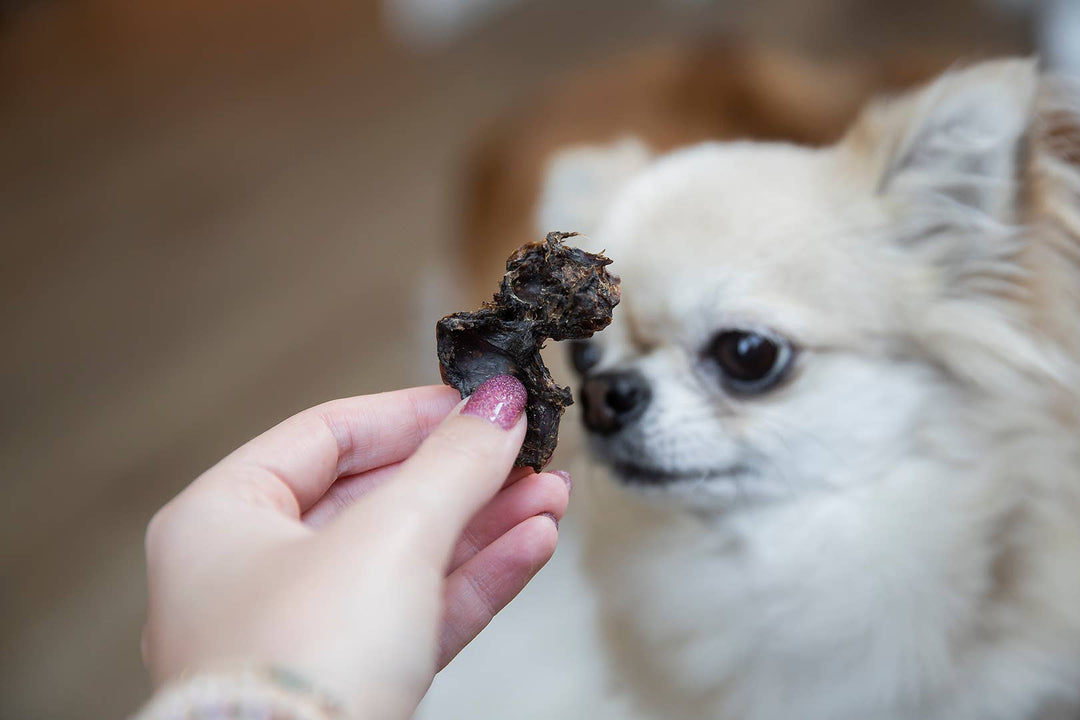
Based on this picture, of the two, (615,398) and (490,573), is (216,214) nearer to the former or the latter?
(615,398)

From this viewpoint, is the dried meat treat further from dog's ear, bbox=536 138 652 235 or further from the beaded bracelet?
dog's ear, bbox=536 138 652 235

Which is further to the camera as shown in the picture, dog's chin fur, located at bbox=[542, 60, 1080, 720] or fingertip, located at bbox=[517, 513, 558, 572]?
dog's chin fur, located at bbox=[542, 60, 1080, 720]

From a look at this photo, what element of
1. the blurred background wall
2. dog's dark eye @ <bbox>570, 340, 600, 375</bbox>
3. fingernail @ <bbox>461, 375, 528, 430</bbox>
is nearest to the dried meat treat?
fingernail @ <bbox>461, 375, 528, 430</bbox>

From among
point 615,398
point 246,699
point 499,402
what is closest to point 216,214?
point 615,398

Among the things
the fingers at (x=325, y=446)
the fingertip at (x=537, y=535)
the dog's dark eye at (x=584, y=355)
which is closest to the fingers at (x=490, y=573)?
the fingertip at (x=537, y=535)

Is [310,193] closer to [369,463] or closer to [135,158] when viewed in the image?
[135,158]

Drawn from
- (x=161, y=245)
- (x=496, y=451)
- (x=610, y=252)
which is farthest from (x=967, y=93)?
(x=161, y=245)
